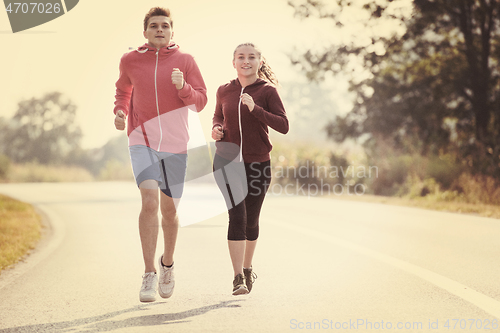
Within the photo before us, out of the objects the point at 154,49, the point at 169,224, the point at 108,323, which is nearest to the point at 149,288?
the point at 108,323

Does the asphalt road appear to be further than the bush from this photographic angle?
No

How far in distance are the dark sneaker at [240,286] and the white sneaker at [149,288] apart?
65 cm

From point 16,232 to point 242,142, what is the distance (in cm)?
653

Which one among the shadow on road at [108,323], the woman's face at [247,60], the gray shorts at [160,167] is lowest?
the shadow on road at [108,323]

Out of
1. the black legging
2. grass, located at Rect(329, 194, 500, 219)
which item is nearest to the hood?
the black legging

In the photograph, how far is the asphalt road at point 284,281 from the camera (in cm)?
433

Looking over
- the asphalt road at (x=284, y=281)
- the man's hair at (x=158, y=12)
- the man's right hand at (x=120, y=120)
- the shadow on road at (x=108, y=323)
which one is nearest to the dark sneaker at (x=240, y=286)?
the asphalt road at (x=284, y=281)

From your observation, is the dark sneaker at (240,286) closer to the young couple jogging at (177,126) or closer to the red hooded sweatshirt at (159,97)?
the young couple jogging at (177,126)

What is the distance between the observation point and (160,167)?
482 centimetres

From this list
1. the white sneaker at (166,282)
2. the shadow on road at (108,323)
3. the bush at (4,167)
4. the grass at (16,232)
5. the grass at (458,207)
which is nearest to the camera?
the shadow on road at (108,323)

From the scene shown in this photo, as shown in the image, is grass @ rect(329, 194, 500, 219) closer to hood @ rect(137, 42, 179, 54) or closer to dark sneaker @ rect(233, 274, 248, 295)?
dark sneaker @ rect(233, 274, 248, 295)

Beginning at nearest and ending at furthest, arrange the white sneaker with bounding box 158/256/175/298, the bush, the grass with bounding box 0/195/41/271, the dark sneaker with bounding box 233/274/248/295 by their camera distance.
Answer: the dark sneaker with bounding box 233/274/248/295, the white sneaker with bounding box 158/256/175/298, the grass with bounding box 0/195/41/271, the bush

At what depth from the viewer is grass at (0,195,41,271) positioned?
7.56m

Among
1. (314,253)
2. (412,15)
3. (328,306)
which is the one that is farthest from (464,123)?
(328,306)
